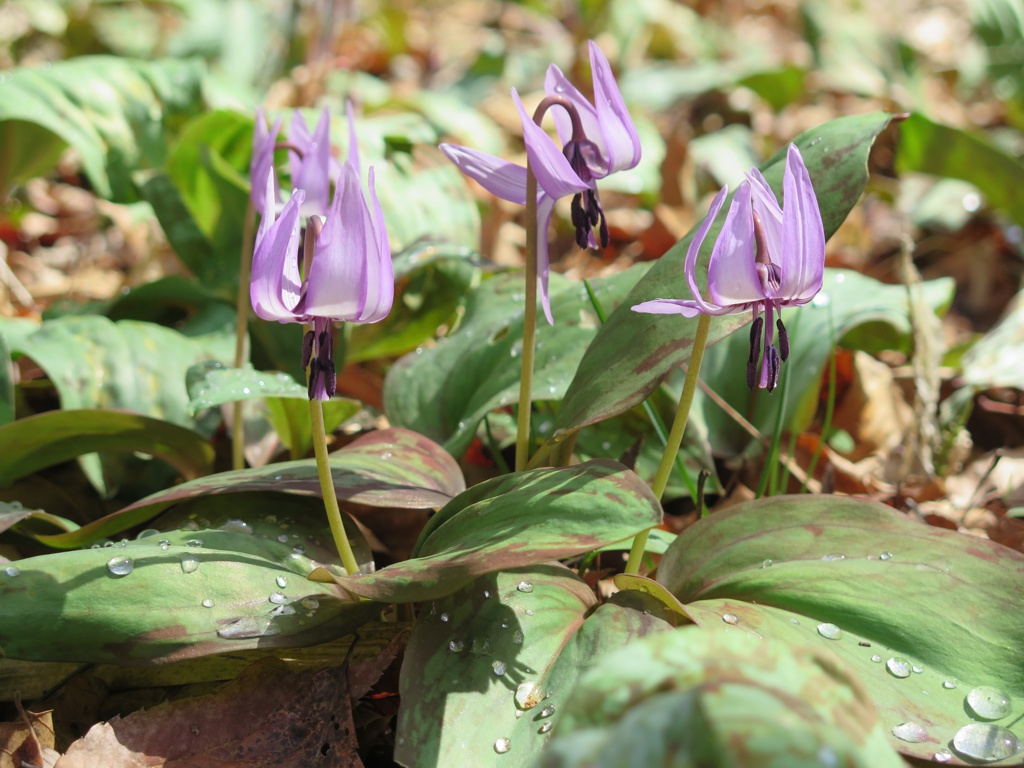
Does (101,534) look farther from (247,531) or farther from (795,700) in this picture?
(795,700)

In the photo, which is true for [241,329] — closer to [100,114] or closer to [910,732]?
[100,114]

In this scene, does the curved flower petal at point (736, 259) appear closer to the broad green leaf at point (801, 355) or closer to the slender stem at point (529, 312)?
the slender stem at point (529, 312)

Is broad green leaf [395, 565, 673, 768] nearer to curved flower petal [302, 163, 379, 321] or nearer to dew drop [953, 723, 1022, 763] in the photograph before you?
dew drop [953, 723, 1022, 763]

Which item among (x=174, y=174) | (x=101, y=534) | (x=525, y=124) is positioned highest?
(x=525, y=124)

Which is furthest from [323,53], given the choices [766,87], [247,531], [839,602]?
[839,602]

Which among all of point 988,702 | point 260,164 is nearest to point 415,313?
point 260,164
